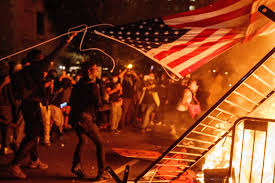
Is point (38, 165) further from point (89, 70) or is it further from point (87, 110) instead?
point (89, 70)

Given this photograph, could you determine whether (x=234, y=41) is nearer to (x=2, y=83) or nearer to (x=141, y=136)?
(x=2, y=83)

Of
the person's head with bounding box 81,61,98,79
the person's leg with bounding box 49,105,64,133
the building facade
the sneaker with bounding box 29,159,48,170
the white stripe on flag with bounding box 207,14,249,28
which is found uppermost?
the building facade

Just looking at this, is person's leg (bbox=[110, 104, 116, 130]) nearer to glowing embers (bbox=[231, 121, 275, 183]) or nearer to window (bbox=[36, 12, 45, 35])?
glowing embers (bbox=[231, 121, 275, 183])

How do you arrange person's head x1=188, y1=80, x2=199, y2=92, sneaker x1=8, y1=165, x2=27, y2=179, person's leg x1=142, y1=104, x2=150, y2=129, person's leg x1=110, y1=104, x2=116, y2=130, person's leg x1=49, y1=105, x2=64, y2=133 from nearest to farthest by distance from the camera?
sneaker x1=8, y1=165, x2=27, y2=179 → person's leg x1=49, y1=105, x2=64, y2=133 → person's head x1=188, y1=80, x2=199, y2=92 → person's leg x1=110, y1=104, x2=116, y2=130 → person's leg x1=142, y1=104, x2=150, y2=129

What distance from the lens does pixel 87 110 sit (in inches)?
235

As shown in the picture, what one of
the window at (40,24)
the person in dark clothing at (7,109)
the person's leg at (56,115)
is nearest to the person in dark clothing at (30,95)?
the person in dark clothing at (7,109)

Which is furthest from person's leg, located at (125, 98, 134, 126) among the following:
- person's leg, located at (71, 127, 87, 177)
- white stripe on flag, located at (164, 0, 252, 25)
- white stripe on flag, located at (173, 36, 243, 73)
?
white stripe on flag, located at (164, 0, 252, 25)

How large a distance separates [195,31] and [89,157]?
4.42 metres

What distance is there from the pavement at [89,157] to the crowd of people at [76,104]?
0.23 meters

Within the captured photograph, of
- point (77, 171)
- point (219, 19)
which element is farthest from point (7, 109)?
point (219, 19)

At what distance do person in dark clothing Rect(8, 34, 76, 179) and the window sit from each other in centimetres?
2269

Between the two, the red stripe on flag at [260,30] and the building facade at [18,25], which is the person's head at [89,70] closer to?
the red stripe on flag at [260,30]

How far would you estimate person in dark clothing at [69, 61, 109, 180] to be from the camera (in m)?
5.86

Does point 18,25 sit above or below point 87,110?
above
